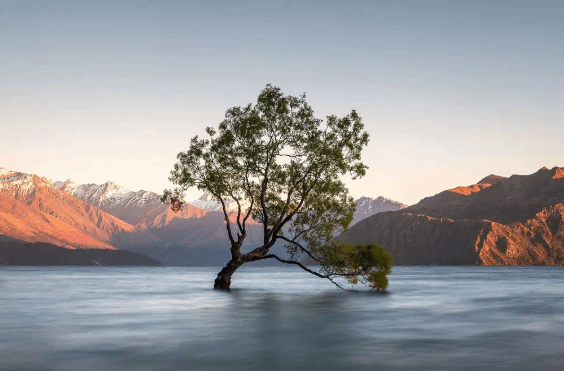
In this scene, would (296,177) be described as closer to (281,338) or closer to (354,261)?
(354,261)

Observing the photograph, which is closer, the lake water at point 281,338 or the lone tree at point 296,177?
the lake water at point 281,338

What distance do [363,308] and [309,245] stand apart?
1558 centimetres

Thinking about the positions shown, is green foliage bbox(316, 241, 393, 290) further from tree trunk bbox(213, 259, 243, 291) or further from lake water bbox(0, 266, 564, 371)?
lake water bbox(0, 266, 564, 371)

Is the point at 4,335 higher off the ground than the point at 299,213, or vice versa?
the point at 299,213

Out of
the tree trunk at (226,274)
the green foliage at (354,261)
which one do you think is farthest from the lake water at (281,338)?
the tree trunk at (226,274)

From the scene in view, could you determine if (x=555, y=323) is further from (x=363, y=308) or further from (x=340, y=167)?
(x=340, y=167)

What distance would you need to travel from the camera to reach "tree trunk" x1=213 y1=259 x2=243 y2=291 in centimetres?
7081

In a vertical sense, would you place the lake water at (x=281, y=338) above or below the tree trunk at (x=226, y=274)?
below

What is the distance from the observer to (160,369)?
23.2 m

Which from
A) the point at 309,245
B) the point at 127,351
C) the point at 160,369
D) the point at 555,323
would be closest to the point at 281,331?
the point at 127,351

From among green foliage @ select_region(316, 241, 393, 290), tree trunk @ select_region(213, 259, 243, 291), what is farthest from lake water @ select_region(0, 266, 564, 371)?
tree trunk @ select_region(213, 259, 243, 291)

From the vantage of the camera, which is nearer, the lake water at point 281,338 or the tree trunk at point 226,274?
the lake water at point 281,338

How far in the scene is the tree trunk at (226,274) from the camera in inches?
2788

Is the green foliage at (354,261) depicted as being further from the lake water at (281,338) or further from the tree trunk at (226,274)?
the lake water at (281,338)
